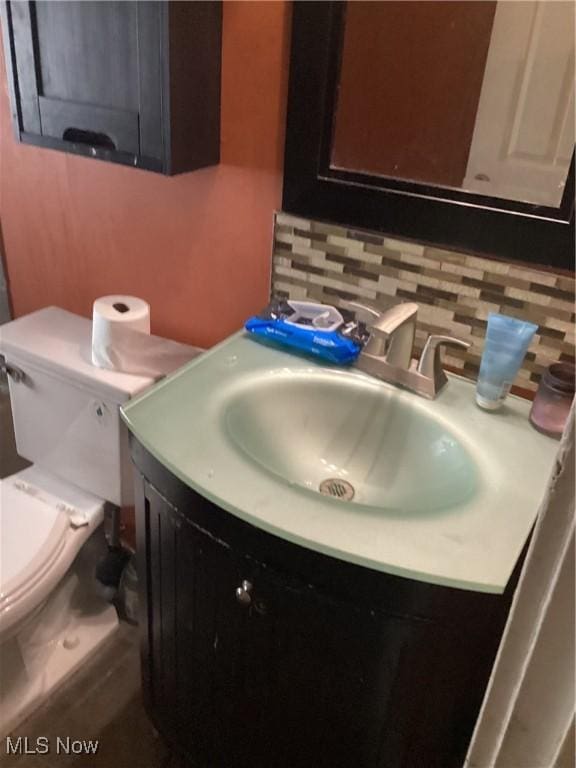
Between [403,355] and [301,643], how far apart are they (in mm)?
477

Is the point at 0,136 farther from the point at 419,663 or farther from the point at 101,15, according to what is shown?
the point at 419,663

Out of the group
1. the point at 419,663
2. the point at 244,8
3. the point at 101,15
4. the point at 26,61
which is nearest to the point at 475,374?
the point at 419,663

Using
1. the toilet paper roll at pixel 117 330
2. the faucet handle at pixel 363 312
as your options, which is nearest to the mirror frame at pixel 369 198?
the faucet handle at pixel 363 312

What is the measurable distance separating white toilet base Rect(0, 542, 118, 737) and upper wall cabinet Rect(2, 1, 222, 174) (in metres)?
1.00

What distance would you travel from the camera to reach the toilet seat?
4.26 ft

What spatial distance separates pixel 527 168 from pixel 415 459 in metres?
0.47

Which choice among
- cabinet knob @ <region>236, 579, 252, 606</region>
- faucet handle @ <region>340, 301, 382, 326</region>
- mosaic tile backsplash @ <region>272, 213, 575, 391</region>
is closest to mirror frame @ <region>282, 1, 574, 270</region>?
mosaic tile backsplash @ <region>272, 213, 575, 391</region>

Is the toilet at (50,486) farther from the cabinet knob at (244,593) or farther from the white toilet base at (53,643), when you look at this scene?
the cabinet knob at (244,593)

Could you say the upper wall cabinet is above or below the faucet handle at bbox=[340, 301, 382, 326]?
above

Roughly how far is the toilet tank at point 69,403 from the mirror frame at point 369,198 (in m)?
0.45

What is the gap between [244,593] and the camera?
3.07 ft

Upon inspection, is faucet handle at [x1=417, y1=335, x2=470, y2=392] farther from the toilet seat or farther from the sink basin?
the toilet seat

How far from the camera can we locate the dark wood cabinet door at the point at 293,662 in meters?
0.88

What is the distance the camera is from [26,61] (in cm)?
120
